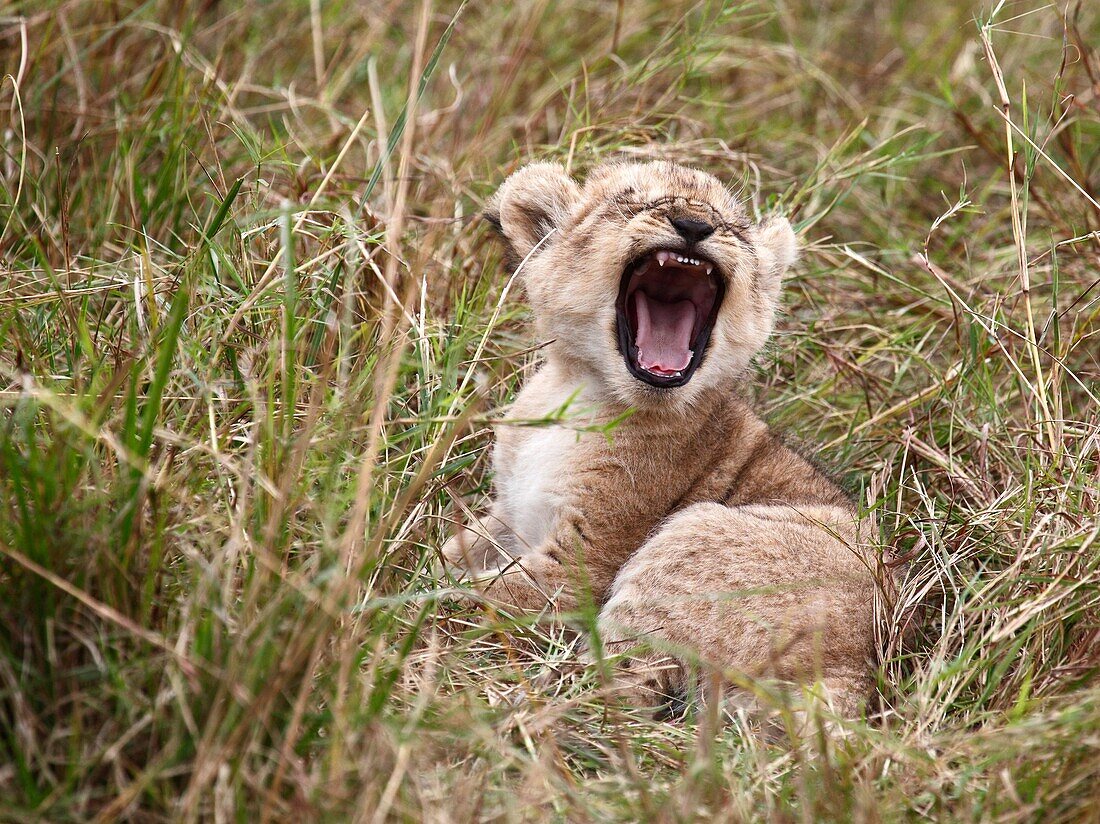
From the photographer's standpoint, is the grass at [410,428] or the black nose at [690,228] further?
the black nose at [690,228]

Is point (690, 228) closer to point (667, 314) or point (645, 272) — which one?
point (645, 272)

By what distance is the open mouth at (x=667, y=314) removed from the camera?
475 centimetres

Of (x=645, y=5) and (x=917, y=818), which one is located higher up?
(x=645, y=5)

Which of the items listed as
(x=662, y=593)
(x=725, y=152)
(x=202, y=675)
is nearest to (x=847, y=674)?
(x=662, y=593)

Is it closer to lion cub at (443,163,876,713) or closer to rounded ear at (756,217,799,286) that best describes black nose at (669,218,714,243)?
lion cub at (443,163,876,713)

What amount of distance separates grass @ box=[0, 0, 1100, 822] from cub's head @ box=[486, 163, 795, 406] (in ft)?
1.27

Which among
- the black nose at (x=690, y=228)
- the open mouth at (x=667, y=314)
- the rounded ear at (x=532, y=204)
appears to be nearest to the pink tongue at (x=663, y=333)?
the open mouth at (x=667, y=314)

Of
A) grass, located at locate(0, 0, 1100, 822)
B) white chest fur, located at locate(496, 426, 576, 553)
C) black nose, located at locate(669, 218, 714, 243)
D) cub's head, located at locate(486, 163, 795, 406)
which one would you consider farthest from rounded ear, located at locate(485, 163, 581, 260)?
white chest fur, located at locate(496, 426, 576, 553)

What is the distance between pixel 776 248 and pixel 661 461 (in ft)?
3.75

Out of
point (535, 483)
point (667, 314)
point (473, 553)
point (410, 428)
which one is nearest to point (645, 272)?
point (667, 314)

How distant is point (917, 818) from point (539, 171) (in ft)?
10.0

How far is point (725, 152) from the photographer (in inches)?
238

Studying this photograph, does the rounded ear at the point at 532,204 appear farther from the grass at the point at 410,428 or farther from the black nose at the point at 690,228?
the black nose at the point at 690,228

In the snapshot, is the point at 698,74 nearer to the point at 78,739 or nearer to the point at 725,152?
the point at 725,152
